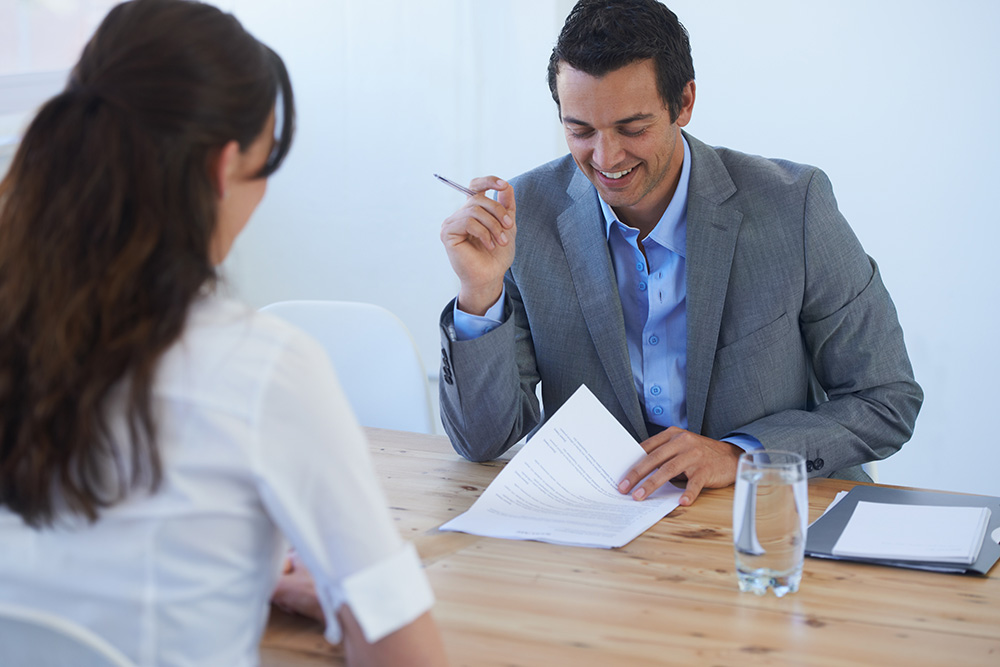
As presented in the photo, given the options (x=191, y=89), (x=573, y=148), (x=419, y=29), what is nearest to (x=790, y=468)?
(x=191, y=89)

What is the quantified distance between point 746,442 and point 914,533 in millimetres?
319

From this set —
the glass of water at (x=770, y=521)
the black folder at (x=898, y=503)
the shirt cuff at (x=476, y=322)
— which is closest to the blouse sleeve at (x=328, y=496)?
the glass of water at (x=770, y=521)

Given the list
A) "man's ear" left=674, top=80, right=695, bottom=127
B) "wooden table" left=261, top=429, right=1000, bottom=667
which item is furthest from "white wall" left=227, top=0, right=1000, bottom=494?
"wooden table" left=261, top=429, right=1000, bottom=667

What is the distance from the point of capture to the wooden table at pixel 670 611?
2.97 feet

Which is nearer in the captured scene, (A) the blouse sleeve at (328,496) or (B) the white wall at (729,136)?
(A) the blouse sleeve at (328,496)

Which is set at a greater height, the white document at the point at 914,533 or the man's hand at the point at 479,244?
the man's hand at the point at 479,244

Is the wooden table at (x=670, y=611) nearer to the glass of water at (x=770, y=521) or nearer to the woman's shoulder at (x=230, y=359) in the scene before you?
the glass of water at (x=770, y=521)

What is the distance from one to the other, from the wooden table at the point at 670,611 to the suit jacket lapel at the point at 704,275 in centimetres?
40

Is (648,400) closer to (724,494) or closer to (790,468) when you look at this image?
(724,494)

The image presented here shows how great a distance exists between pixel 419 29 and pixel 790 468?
2.57 m

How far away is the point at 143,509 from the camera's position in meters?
0.71

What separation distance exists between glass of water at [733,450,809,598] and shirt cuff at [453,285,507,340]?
621 mm

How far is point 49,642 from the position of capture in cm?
68

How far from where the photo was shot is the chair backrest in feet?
6.75
